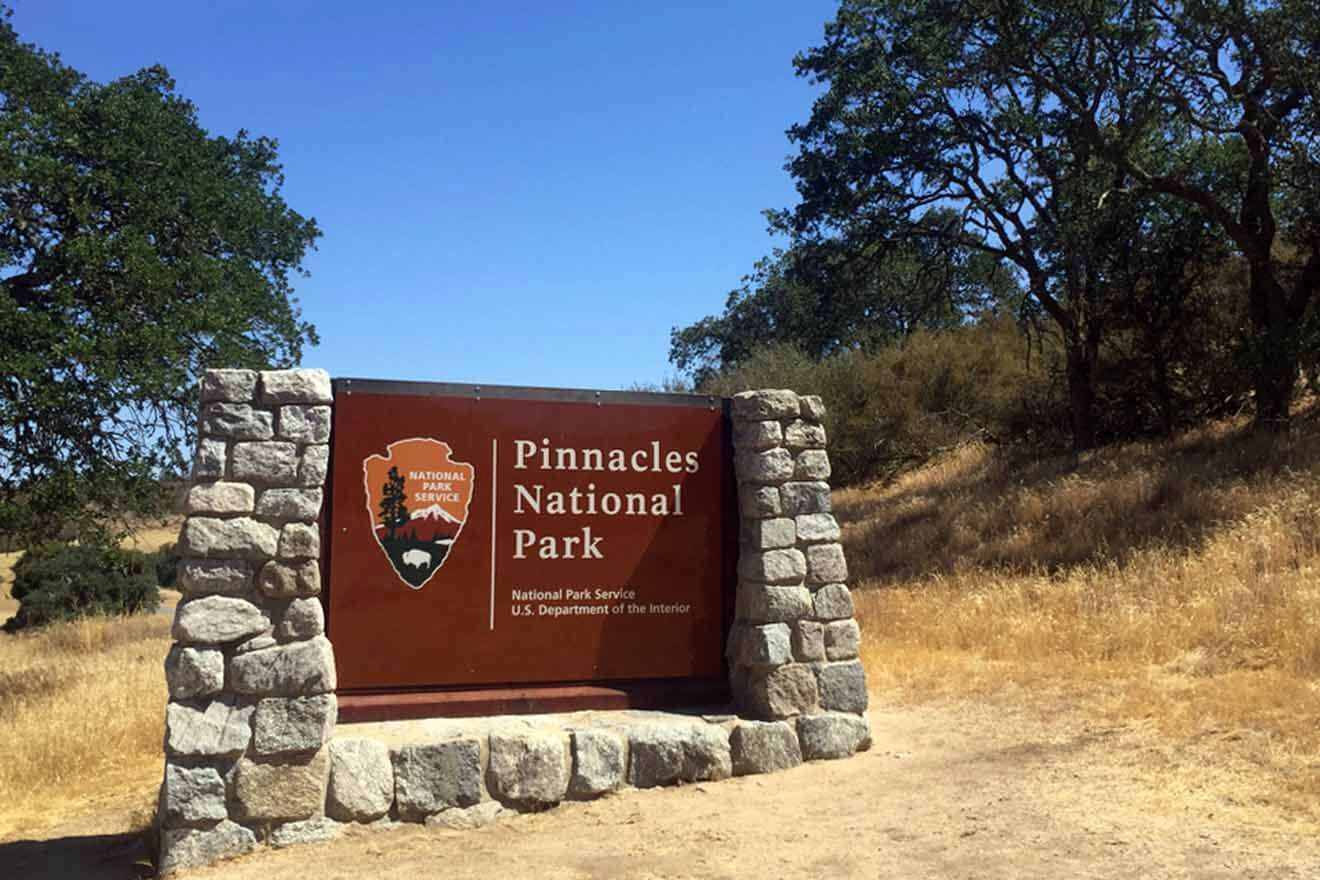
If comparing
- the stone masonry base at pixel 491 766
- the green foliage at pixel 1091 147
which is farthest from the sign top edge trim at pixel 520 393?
the green foliage at pixel 1091 147

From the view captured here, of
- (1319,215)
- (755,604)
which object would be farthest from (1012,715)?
(1319,215)

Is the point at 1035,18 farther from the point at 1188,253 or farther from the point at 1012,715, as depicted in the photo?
the point at 1012,715

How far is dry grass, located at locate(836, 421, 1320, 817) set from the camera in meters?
7.49

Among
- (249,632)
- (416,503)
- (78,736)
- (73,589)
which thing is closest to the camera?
(249,632)

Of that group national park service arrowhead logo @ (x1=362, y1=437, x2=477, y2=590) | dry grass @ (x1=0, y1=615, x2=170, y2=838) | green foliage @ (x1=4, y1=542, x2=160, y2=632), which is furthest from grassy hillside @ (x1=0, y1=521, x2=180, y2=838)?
green foliage @ (x1=4, y1=542, x2=160, y2=632)

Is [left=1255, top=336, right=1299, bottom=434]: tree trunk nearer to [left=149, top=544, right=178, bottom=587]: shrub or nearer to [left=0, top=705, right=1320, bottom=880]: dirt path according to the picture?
[left=0, top=705, right=1320, bottom=880]: dirt path

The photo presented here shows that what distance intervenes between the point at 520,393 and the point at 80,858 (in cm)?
396

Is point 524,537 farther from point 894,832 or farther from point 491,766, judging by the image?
point 894,832

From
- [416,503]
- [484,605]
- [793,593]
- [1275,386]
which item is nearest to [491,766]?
[484,605]

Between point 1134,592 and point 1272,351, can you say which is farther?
point 1272,351

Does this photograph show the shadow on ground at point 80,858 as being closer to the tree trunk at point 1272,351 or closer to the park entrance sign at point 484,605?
the park entrance sign at point 484,605

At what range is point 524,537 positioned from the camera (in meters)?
7.00

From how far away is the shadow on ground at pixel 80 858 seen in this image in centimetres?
623

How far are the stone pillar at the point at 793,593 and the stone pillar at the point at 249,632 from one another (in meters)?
2.74
